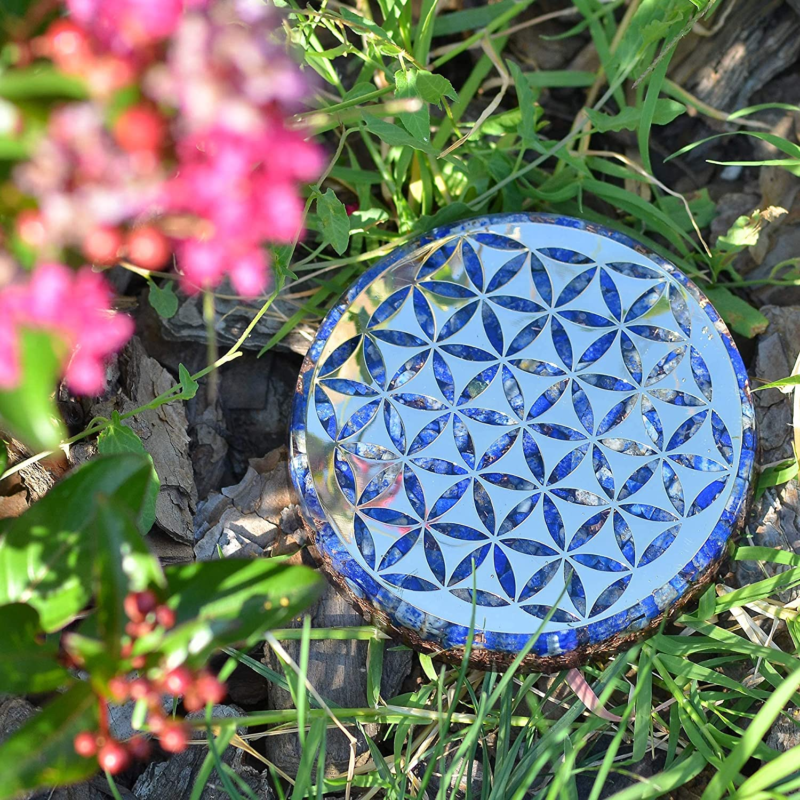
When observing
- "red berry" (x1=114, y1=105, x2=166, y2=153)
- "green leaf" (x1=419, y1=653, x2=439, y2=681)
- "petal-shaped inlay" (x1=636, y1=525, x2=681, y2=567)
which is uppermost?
"red berry" (x1=114, y1=105, x2=166, y2=153)

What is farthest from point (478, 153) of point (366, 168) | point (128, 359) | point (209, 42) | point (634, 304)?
point (209, 42)

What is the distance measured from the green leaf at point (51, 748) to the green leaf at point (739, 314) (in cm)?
107

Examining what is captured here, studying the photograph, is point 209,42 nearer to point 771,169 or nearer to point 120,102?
point 120,102

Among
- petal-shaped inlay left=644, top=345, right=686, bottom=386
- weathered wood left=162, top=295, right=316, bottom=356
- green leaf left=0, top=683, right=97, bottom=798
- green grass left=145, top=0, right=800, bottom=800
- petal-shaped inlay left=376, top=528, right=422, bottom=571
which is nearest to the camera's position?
green leaf left=0, top=683, right=97, bottom=798

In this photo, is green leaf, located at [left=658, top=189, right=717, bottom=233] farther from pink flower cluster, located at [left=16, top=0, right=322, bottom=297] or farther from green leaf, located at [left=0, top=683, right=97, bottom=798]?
green leaf, located at [left=0, top=683, right=97, bottom=798]

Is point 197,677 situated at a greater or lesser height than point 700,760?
greater

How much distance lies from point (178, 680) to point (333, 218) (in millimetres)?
641

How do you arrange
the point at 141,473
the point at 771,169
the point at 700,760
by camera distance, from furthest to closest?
the point at 771,169 → the point at 700,760 → the point at 141,473

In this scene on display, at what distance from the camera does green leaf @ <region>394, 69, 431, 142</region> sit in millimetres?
945

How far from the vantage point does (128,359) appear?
1161 mm

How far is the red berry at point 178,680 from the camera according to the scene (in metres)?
0.56

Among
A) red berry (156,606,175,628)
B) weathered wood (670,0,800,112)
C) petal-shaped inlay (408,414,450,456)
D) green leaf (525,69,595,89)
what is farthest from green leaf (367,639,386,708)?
weathered wood (670,0,800,112)

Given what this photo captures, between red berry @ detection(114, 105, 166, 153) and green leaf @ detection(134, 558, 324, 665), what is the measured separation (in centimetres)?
33

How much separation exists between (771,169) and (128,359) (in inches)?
42.8
